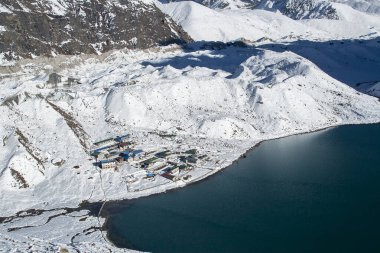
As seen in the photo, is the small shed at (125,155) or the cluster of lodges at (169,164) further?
the small shed at (125,155)

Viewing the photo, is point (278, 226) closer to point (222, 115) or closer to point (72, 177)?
point (72, 177)

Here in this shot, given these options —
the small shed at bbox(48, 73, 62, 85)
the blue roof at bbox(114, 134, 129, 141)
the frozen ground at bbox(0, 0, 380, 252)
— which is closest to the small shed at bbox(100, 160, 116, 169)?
the frozen ground at bbox(0, 0, 380, 252)

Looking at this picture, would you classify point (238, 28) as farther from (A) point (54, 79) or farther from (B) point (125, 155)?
(B) point (125, 155)

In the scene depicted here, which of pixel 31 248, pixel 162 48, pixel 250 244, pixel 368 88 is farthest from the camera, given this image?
pixel 162 48

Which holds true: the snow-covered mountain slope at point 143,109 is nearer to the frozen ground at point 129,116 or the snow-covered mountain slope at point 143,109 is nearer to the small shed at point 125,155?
the frozen ground at point 129,116

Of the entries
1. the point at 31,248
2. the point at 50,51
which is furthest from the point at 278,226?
the point at 50,51

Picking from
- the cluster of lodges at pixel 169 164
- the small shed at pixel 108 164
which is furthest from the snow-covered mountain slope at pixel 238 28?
the small shed at pixel 108 164

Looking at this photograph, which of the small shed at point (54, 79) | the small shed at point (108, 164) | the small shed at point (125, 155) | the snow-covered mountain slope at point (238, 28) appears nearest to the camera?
the small shed at point (108, 164)

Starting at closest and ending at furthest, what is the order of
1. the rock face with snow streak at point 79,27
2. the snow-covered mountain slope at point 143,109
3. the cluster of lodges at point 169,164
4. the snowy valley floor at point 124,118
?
the snowy valley floor at point 124,118
the snow-covered mountain slope at point 143,109
the cluster of lodges at point 169,164
the rock face with snow streak at point 79,27
